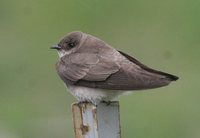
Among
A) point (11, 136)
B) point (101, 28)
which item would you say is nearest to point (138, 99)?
point (11, 136)

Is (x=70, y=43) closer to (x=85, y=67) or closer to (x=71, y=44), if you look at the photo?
(x=71, y=44)

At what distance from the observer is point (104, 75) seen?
27.2 feet

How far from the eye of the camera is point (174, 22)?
16.3 m

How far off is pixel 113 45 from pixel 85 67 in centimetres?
621

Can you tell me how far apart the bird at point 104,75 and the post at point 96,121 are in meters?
0.81

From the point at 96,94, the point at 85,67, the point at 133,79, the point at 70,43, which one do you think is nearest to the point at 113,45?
the point at 70,43

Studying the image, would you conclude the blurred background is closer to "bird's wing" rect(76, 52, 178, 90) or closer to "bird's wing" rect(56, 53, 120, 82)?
"bird's wing" rect(56, 53, 120, 82)

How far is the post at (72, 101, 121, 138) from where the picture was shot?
23.1 feet

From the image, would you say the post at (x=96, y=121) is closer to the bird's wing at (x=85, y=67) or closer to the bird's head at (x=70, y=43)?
the bird's wing at (x=85, y=67)

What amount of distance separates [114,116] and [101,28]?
8681mm

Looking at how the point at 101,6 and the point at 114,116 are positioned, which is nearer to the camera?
the point at 114,116

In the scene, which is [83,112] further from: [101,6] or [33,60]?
[101,6]

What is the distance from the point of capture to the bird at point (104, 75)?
8.09 metres

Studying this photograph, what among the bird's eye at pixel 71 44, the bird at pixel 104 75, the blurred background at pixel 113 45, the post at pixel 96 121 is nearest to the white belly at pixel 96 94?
the bird at pixel 104 75
